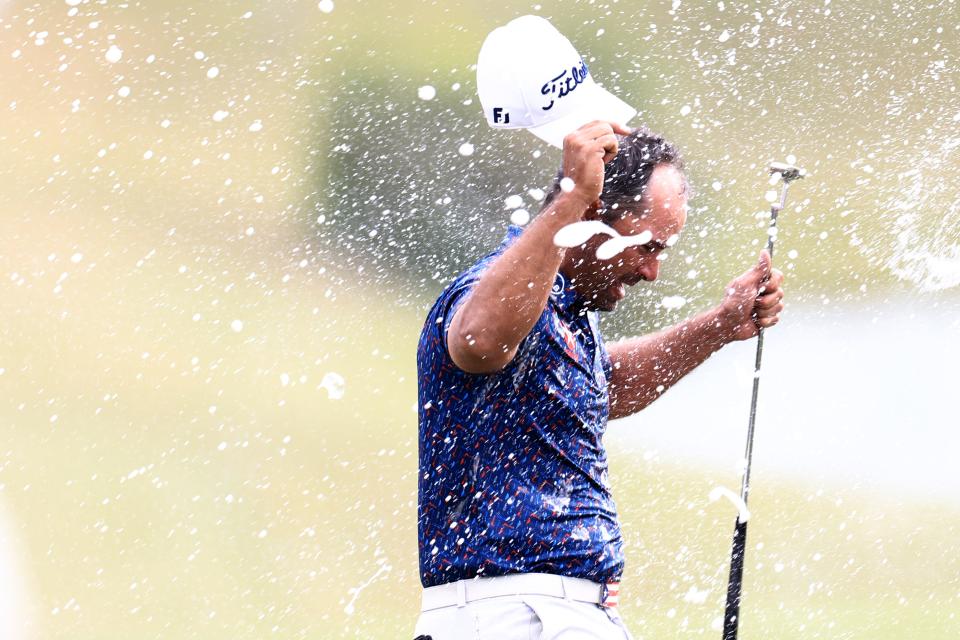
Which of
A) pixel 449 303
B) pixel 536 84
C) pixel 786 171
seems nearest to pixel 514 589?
pixel 449 303

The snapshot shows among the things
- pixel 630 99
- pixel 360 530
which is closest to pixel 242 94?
pixel 630 99

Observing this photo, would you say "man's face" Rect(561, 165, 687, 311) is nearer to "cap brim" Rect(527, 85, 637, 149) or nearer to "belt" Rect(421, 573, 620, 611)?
"cap brim" Rect(527, 85, 637, 149)

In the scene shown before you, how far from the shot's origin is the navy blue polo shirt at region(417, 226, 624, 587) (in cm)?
230

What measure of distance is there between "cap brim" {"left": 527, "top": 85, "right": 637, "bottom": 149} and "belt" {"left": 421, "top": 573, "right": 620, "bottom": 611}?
87 cm

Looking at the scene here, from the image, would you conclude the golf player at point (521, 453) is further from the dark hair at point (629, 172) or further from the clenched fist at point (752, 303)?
the clenched fist at point (752, 303)

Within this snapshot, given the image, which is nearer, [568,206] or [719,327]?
[568,206]

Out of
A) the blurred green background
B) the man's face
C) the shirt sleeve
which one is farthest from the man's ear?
the blurred green background

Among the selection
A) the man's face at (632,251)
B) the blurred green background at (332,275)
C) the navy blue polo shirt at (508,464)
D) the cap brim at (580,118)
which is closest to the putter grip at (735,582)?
the navy blue polo shirt at (508,464)

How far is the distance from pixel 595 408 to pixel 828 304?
26.3 ft

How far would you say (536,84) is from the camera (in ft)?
8.42

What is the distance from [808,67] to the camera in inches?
461

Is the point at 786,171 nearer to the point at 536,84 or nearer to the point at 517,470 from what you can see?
the point at 536,84

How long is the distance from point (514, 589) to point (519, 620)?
56mm

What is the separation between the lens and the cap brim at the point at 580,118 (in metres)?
2.60
